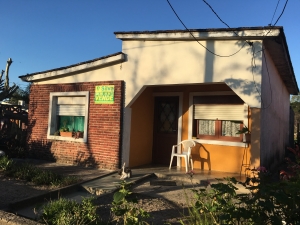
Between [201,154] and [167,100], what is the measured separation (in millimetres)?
2184

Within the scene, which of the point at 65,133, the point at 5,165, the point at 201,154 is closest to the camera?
the point at 5,165

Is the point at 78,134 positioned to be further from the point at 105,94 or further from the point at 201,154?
the point at 201,154

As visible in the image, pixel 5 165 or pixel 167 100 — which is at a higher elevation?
pixel 167 100

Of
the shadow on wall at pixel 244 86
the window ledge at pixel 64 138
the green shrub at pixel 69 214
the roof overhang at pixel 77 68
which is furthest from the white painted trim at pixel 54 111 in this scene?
the green shrub at pixel 69 214

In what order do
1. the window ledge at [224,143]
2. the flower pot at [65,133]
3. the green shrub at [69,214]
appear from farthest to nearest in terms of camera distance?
the flower pot at [65,133]
the window ledge at [224,143]
the green shrub at [69,214]

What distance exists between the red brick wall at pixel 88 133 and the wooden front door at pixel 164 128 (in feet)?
6.11

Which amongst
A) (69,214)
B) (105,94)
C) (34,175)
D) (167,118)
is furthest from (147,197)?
(167,118)

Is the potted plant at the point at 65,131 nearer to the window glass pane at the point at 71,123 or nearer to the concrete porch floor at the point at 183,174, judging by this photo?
the window glass pane at the point at 71,123

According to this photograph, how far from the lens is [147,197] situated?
5.52 m

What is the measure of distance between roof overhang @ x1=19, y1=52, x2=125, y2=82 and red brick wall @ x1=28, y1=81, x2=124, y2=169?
349mm

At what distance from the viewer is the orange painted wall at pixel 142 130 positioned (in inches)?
336

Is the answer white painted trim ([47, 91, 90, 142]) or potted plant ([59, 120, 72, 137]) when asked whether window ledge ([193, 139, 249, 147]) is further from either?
potted plant ([59, 120, 72, 137])

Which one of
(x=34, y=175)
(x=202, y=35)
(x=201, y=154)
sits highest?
(x=202, y=35)

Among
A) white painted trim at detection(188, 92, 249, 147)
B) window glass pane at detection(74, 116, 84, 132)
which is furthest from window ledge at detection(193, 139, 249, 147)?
window glass pane at detection(74, 116, 84, 132)
